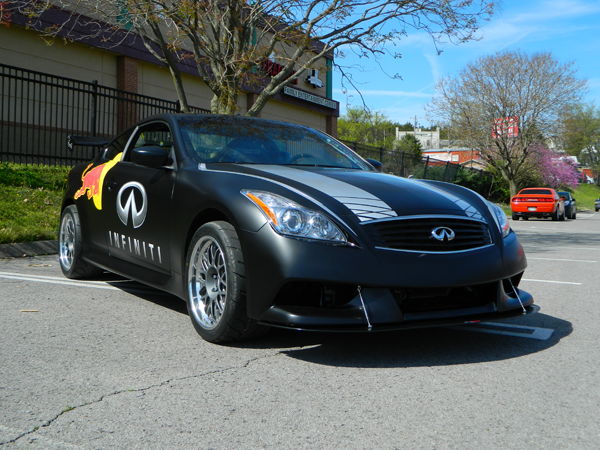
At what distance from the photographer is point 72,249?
5.71 meters

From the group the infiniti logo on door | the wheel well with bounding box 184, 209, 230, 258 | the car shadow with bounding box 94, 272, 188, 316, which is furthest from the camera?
the car shadow with bounding box 94, 272, 188, 316

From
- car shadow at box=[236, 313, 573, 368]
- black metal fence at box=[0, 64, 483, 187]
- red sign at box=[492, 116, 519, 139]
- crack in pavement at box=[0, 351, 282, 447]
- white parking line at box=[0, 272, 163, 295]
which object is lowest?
crack in pavement at box=[0, 351, 282, 447]

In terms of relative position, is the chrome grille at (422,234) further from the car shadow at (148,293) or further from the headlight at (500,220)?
the car shadow at (148,293)

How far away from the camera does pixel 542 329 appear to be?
414 centimetres

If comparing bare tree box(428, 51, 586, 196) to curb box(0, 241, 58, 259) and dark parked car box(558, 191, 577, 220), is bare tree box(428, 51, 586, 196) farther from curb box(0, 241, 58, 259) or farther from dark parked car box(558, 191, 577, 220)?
curb box(0, 241, 58, 259)

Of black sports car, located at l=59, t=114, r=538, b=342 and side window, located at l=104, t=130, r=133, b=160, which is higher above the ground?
side window, located at l=104, t=130, r=133, b=160

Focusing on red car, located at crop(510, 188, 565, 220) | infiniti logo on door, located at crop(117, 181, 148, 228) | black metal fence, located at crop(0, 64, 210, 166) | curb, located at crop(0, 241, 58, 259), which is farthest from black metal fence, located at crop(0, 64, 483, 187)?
infiniti logo on door, located at crop(117, 181, 148, 228)

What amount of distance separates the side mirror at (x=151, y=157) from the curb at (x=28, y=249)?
3.79m

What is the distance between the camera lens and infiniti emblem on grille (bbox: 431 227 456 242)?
3.36 meters

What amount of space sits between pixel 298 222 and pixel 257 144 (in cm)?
149

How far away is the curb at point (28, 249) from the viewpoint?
714 cm

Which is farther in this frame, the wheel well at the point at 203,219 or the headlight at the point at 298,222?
the wheel well at the point at 203,219

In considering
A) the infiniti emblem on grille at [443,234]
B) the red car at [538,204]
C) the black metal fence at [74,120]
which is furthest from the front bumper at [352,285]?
the red car at [538,204]

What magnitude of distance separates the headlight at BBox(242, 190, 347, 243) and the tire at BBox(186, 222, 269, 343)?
299 mm
